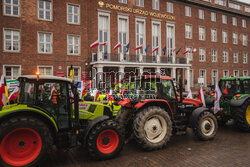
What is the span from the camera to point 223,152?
16.5 feet

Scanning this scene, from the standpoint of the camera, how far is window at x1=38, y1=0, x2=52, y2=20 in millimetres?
17922

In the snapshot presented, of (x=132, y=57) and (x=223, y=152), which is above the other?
(x=132, y=57)

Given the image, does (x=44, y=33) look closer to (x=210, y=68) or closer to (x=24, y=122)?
(x=24, y=122)

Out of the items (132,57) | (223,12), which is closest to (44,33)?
(132,57)

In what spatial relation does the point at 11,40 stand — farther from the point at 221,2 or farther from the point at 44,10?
the point at 221,2

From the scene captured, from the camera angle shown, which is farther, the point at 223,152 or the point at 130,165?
the point at 223,152

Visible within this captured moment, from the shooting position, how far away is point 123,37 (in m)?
23.1

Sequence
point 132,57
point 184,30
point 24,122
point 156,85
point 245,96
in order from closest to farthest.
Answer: point 24,122 → point 156,85 → point 245,96 → point 132,57 → point 184,30

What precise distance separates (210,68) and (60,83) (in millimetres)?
30387

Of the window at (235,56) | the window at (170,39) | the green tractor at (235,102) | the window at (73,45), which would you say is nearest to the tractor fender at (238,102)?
the green tractor at (235,102)

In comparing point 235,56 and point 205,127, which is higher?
point 235,56

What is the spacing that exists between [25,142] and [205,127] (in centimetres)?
549

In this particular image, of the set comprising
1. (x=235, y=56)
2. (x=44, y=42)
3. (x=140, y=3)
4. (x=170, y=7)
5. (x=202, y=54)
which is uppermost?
(x=170, y=7)

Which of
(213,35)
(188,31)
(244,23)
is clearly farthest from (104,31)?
(244,23)
